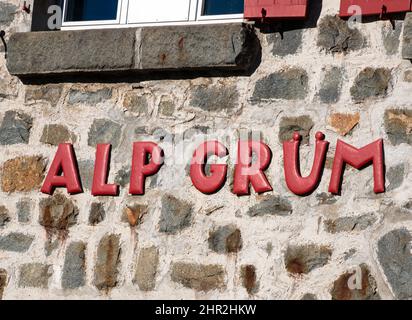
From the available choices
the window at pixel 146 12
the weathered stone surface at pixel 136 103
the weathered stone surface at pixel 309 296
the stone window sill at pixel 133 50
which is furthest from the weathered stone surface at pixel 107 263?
the window at pixel 146 12

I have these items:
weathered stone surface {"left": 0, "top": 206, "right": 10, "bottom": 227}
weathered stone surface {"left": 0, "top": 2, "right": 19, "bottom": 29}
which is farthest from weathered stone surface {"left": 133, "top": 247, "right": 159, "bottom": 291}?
weathered stone surface {"left": 0, "top": 2, "right": 19, "bottom": 29}

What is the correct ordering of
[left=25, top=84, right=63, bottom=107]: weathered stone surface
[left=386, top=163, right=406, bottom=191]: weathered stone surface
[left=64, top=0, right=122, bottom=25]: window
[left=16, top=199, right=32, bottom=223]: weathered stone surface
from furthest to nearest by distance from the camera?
[left=64, top=0, right=122, bottom=25]: window → [left=25, top=84, right=63, bottom=107]: weathered stone surface → [left=16, top=199, right=32, bottom=223]: weathered stone surface → [left=386, top=163, right=406, bottom=191]: weathered stone surface

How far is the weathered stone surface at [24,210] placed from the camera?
6797 mm

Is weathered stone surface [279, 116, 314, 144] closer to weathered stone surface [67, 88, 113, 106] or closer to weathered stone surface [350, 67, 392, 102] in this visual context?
weathered stone surface [350, 67, 392, 102]

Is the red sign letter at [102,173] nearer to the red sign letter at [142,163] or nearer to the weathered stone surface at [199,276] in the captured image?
the red sign letter at [142,163]

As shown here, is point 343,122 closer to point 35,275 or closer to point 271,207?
point 271,207

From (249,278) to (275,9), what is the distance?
1364mm

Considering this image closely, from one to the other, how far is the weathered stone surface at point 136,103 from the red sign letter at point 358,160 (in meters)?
1.11

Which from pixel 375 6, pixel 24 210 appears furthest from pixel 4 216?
pixel 375 6

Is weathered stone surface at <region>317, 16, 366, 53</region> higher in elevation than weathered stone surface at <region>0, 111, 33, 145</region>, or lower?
higher

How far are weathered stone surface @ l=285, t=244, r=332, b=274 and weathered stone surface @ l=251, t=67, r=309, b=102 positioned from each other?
768mm

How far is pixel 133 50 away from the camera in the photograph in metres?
6.66

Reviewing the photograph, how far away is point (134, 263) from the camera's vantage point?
21.2ft

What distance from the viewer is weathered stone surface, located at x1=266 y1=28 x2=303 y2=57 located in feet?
21.0
